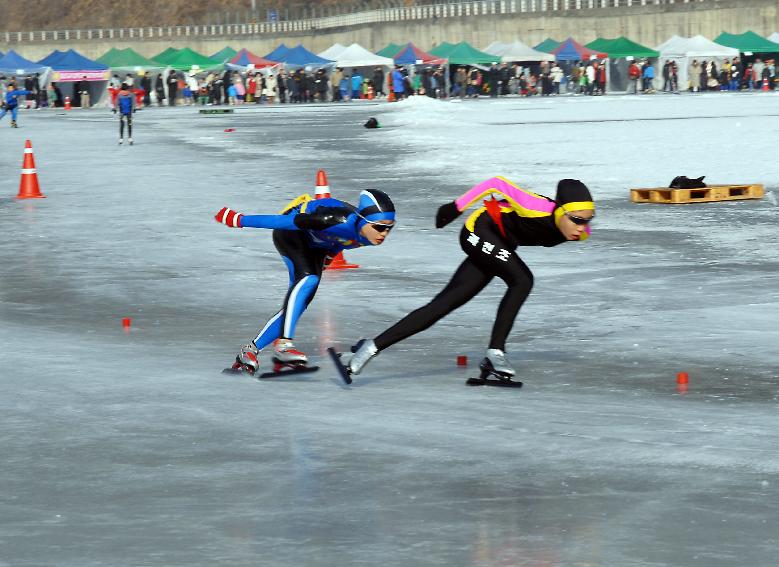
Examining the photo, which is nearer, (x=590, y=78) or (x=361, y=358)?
(x=361, y=358)

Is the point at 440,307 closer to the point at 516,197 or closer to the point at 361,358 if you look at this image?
the point at 361,358

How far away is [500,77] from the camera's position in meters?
76.1

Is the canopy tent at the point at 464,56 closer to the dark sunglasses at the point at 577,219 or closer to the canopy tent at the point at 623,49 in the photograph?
the canopy tent at the point at 623,49

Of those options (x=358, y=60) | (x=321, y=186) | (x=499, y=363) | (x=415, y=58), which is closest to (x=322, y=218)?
(x=499, y=363)

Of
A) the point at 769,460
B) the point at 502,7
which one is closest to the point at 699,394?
the point at 769,460

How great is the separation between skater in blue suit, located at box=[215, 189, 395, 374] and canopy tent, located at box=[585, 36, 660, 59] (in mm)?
66020

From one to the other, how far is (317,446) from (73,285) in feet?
22.2

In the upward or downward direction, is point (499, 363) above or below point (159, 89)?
below

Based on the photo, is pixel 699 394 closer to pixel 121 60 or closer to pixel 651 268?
pixel 651 268

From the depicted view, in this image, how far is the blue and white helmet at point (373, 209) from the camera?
333 inches

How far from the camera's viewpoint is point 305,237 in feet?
29.5

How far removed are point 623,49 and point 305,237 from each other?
6815 centimetres

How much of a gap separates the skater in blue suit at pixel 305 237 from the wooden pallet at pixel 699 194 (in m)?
11.3

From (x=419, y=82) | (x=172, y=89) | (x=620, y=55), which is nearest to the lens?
(x=419, y=82)
